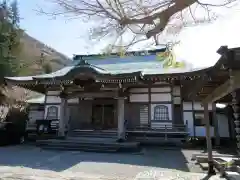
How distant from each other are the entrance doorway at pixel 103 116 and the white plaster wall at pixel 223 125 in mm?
6836

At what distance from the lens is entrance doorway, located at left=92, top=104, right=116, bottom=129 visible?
14.2 m

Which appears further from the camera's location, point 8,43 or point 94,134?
point 8,43

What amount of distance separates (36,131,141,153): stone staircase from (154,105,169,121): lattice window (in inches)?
103

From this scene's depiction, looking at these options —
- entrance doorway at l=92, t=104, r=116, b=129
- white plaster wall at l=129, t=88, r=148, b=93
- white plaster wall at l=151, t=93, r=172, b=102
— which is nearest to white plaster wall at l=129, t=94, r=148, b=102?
white plaster wall at l=129, t=88, r=148, b=93

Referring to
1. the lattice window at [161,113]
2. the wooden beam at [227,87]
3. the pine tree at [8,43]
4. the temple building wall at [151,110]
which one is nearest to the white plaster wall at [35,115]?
the temple building wall at [151,110]

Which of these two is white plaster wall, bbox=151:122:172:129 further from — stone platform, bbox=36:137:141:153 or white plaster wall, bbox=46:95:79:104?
white plaster wall, bbox=46:95:79:104

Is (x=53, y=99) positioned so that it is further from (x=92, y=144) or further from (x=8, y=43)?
(x=8, y=43)

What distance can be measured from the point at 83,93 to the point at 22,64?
1018 cm

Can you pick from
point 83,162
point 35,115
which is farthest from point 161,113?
point 35,115

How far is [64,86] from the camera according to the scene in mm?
12594

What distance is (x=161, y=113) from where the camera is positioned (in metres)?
12.6

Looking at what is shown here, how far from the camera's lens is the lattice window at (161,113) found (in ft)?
41.0

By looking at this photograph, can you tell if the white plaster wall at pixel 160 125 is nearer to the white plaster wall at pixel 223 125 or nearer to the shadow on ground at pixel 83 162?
the shadow on ground at pixel 83 162

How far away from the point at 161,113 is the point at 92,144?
4.45 m
